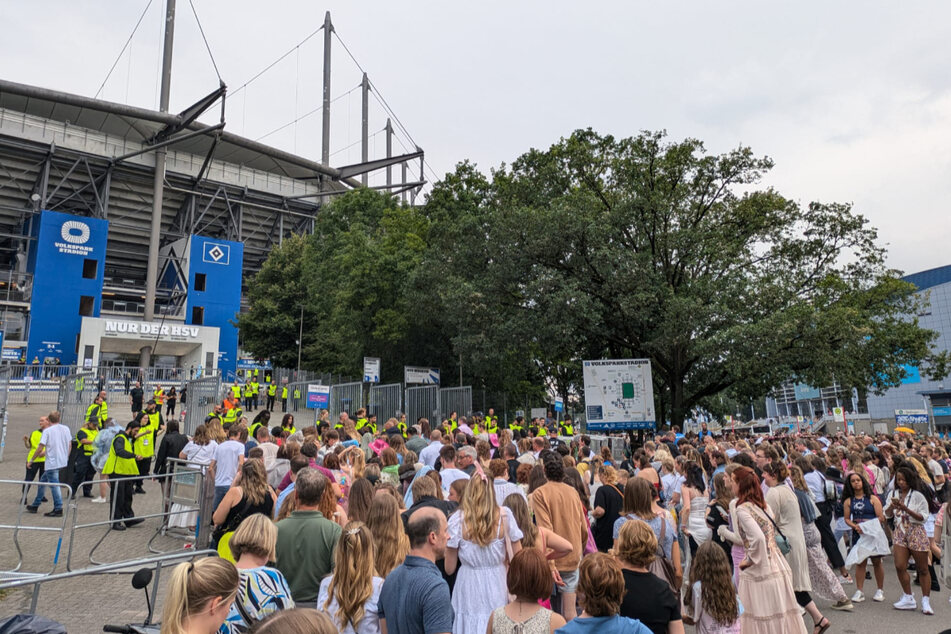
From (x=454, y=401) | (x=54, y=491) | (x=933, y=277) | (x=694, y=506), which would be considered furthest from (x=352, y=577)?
(x=933, y=277)

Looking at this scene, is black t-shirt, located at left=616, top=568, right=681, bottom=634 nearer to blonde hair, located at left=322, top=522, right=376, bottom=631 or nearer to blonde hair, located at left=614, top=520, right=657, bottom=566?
blonde hair, located at left=614, top=520, right=657, bottom=566

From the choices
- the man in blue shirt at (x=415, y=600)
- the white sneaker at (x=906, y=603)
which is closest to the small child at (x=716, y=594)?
the man in blue shirt at (x=415, y=600)

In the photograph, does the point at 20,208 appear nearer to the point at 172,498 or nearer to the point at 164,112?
the point at 164,112

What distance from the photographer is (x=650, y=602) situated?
338 centimetres

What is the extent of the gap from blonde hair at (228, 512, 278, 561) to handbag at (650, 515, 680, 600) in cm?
299

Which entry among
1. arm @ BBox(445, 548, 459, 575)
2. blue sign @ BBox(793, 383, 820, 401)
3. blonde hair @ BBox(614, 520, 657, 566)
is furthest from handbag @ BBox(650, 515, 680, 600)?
blue sign @ BBox(793, 383, 820, 401)

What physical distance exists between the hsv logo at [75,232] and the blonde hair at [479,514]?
1996 inches

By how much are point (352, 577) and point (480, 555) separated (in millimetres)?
1020

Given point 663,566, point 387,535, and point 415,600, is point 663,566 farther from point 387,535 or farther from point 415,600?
Answer: point 415,600

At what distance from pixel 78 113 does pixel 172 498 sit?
173 feet

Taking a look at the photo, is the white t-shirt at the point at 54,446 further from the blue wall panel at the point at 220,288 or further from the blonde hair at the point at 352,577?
the blue wall panel at the point at 220,288

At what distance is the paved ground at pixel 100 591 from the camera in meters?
6.00

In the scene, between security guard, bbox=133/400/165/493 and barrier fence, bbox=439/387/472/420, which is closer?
security guard, bbox=133/400/165/493

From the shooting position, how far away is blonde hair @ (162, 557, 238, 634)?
2199 millimetres
